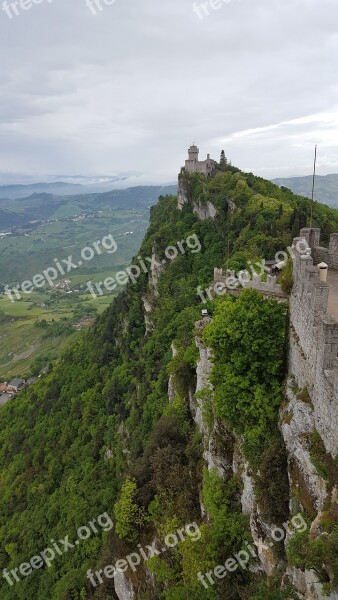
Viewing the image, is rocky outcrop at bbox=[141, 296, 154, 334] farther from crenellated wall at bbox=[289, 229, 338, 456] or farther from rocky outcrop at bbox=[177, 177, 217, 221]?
crenellated wall at bbox=[289, 229, 338, 456]

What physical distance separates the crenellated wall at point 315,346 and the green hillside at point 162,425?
136cm

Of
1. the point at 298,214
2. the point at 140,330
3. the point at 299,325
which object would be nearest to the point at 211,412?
the point at 299,325

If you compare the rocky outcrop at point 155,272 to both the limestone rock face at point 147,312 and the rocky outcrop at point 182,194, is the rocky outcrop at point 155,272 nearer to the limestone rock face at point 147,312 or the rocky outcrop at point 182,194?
the limestone rock face at point 147,312

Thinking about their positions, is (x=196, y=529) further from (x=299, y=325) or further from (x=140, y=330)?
(x=140, y=330)

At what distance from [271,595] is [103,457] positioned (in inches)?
1607

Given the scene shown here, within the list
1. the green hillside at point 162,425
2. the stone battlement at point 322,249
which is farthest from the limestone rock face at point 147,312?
the stone battlement at point 322,249

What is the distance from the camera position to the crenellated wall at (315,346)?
521 inches

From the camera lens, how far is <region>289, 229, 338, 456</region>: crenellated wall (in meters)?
13.2

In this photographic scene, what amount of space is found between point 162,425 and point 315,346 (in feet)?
59.0

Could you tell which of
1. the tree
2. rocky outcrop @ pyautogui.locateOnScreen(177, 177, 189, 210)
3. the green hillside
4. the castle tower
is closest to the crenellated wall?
the green hillside

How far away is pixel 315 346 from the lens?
14516 mm

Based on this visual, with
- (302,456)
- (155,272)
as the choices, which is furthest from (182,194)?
(302,456)

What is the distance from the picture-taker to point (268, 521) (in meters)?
16.1

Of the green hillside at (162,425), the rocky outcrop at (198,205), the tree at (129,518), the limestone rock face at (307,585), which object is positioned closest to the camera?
the limestone rock face at (307,585)
